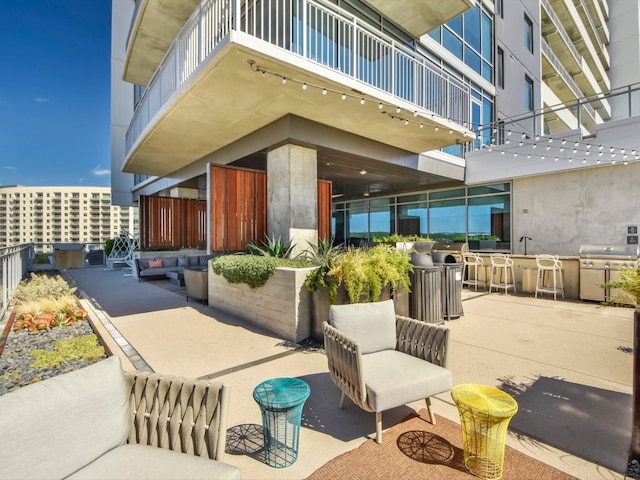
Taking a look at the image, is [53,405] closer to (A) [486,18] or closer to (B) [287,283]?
(B) [287,283]

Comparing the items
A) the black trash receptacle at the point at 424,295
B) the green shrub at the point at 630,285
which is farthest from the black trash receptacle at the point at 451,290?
the green shrub at the point at 630,285

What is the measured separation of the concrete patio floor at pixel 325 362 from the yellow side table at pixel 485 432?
51 centimetres

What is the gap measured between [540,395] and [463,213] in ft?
33.8

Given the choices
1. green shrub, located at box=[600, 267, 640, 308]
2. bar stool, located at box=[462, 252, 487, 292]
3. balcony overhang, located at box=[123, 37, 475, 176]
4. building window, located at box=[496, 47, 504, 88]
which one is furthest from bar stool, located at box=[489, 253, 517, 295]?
building window, located at box=[496, 47, 504, 88]

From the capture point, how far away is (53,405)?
4.88ft

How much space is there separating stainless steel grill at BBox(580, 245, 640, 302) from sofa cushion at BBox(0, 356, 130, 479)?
9091 mm

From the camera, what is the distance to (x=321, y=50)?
6.27m

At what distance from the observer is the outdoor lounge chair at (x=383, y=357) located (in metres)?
2.45

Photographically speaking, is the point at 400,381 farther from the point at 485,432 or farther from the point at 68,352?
the point at 68,352

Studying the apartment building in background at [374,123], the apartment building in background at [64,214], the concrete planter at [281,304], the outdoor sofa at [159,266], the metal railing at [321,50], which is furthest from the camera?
the apartment building in background at [64,214]

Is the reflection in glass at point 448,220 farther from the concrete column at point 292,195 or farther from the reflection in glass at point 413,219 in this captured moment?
the concrete column at point 292,195

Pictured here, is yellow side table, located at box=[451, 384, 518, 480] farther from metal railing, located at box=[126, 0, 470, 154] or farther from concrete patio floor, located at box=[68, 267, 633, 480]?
metal railing, located at box=[126, 0, 470, 154]

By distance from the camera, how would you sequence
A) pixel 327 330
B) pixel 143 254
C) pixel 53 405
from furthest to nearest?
1. pixel 143 254
2. pixel 327 330
3. pixel 53 405

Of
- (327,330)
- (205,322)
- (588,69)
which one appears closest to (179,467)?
(327,330)
